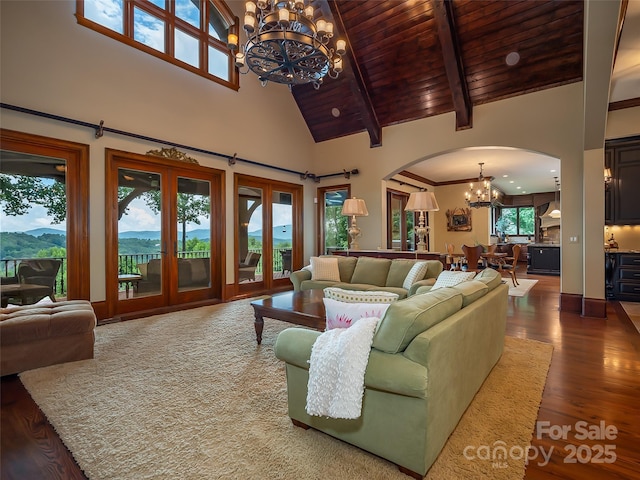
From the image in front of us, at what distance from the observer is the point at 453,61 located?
4.99 metres

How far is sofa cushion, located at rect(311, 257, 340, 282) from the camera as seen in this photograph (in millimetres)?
5023

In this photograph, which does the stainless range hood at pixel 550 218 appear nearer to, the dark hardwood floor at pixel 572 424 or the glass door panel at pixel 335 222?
the glass door panel at pixel 335 222

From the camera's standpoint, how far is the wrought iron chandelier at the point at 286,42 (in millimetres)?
2969

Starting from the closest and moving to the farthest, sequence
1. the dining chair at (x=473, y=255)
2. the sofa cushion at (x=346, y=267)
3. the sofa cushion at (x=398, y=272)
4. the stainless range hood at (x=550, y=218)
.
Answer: the sofa cushion at (x=398, y=272)
the sofa cushion at (x=346, y=267)
the dining chair at (x=473, y=255)
the stainless range hood at (x=550, y=218)

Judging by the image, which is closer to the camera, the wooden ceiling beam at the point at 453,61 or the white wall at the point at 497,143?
the wooden ceiling beam at the point at 453,61

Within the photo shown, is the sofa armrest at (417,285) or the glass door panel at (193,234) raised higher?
the glass door panel at (193,234)

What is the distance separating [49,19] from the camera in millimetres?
3963

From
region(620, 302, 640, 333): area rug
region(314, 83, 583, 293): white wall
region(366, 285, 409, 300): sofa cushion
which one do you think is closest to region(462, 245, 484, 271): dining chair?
region(314, 83, 583, 293): white wall

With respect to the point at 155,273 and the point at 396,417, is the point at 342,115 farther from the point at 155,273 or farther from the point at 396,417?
the point at 396,417

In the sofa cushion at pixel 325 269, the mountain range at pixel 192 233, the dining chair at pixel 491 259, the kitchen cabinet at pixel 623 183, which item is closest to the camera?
the mountain range at pixel 192 233

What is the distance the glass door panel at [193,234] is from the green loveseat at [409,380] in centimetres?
411

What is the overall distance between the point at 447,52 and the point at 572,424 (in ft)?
16.4

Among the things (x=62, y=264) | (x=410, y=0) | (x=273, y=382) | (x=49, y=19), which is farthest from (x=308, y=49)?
(x=62, y=264)

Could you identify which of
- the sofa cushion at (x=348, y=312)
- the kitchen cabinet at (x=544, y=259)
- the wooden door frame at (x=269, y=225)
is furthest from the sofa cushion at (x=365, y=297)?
the kitchen cabinet at (x=544, y=259)
